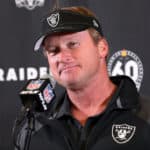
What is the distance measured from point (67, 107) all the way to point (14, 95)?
0.55 m

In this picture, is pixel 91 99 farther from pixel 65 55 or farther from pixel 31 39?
pixel 31 39

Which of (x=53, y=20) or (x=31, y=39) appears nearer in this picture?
(x=53, y=20)

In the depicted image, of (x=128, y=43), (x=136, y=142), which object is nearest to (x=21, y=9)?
(x=128, y=43)

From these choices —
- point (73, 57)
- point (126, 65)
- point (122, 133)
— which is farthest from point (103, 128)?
point (126, 65)

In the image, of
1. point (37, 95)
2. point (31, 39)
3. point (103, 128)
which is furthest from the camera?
point (31, 39)

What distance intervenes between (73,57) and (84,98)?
0.13 meters

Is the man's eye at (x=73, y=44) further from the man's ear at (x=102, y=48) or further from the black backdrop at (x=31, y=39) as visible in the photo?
the black backdrop at (x=31, y=39)

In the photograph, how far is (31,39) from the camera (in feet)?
5.45

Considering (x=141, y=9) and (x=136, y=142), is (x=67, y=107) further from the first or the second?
(x=141, y=9)

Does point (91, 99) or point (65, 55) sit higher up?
point (65, 55)

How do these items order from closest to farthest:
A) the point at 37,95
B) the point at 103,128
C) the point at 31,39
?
1. the point at 37,95
2. the point at 103,128
3. the point at 31,39

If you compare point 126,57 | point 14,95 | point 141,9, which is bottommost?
point 14,95

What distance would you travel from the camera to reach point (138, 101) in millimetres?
1113

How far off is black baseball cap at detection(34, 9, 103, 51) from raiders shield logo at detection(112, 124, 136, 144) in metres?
0.23
